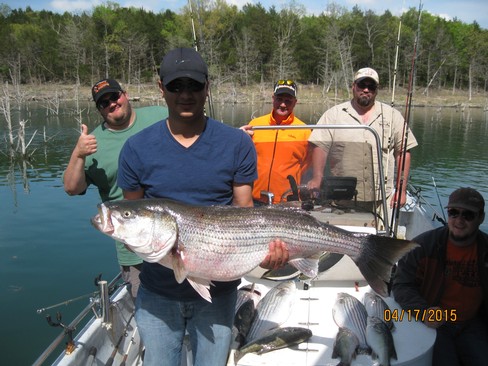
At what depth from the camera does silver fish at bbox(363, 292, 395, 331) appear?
3.80 metres

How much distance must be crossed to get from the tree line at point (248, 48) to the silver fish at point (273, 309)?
62.6 meters

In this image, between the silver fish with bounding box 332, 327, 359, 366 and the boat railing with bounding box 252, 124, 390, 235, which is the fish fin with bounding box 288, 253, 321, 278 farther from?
the boat railing with bounding box 252, 124, 390, 235

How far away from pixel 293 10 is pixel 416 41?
88.9 m

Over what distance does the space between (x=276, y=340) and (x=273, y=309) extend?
0.47m

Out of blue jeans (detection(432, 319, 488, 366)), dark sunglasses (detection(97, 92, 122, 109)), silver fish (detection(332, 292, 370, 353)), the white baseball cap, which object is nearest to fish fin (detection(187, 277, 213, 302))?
silver fish (detection(332, 292, 370, 353))

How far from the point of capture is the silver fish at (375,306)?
380cm

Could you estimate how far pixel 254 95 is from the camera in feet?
223

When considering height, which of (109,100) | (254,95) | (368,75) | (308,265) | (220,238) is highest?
(254,95)

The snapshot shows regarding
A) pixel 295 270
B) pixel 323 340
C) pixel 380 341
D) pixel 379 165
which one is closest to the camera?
pixel 380 341

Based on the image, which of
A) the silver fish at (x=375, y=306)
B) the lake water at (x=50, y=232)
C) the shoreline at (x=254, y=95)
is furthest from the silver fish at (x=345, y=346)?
the shoreline at (x=254, y=95)

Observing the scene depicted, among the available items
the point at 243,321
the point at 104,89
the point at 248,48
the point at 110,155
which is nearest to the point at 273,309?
the point at 243,321

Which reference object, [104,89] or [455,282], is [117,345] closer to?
[104,89]

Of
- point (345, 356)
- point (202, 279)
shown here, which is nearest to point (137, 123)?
point (202, 279)

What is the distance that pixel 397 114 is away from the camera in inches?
243
